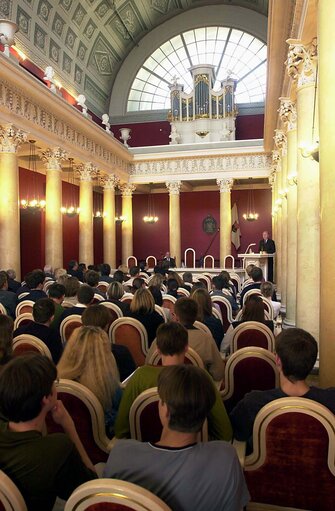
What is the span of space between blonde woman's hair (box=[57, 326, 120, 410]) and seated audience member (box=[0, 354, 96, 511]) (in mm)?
870

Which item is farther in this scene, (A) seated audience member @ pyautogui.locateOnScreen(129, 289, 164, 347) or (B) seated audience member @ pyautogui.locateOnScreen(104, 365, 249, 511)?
(A) seated audience member @ pyautogui.locateOnScreen(129, 289, 164, 347)

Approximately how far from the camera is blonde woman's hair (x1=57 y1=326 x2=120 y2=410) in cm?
268

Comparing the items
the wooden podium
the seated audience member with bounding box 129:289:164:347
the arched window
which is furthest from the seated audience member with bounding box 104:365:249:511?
the arched window

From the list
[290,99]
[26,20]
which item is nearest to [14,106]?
[26,20]

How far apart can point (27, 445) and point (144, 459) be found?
441mm

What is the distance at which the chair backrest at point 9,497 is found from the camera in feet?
4.48

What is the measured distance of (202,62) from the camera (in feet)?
74.9

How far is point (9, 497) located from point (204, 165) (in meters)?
19.7

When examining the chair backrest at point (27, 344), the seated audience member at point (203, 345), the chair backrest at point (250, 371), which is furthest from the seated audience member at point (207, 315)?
the chair backrest at point (27, 344)

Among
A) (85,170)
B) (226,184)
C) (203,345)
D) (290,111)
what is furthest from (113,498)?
Result: (226,184)

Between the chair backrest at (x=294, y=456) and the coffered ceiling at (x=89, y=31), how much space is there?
14.8 m

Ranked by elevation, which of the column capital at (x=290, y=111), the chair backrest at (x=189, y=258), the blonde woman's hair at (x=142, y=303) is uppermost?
the column capital at (x=290, y=111)

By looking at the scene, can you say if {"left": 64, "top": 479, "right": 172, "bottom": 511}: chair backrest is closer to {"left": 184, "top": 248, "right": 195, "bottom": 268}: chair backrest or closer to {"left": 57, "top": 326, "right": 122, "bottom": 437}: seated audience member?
{"left": 57, "top": 326, "right": 122, "bottom": 437}: seated audience member

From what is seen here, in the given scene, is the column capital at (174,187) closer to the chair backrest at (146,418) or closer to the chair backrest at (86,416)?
the chair backrest at (86,416)
